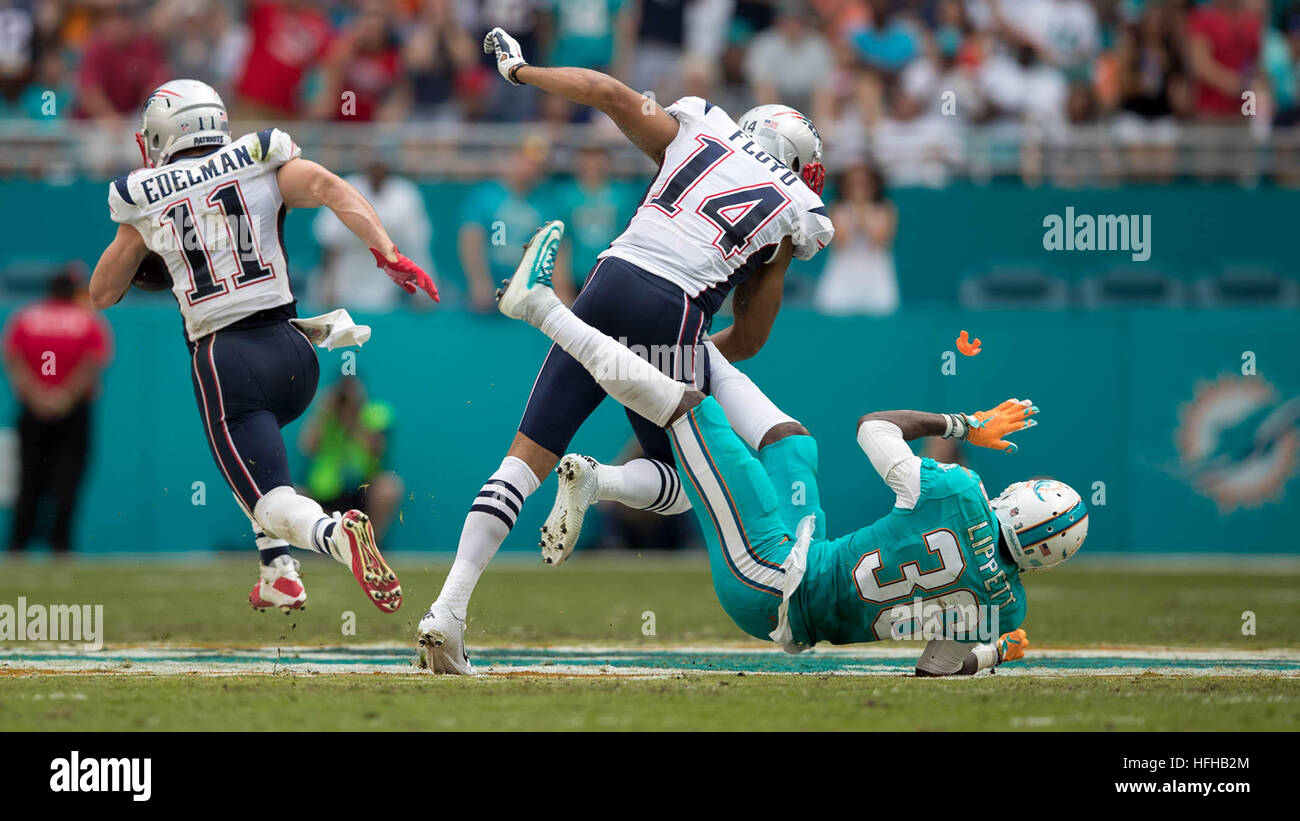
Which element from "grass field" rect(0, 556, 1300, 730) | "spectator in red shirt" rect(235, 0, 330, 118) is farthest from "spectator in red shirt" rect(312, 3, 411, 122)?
"grass field" rect(0, 556, 1300, 730)

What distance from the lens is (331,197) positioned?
248 inches

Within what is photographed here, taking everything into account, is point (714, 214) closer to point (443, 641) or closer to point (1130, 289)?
point (443, 641)

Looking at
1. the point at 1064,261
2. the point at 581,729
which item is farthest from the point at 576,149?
the point at 581,729

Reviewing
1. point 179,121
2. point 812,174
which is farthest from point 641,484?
point 179,121

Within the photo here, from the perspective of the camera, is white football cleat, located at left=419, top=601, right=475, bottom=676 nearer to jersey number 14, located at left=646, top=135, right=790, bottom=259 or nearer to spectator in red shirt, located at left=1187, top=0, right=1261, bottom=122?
jersey number 14, located at left=646, top=135, right=790, bottom=259

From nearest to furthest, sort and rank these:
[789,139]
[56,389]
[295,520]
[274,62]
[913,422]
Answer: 1. [913,422]
2. [295,520]
3. [789,139]
4. [56,389]
5. [274,62]

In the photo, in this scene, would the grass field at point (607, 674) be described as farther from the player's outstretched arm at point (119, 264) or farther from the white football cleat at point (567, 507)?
the player's outstretched arm at point (119, 264)

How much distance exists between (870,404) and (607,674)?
6288 mm

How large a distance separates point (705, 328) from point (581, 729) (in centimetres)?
218

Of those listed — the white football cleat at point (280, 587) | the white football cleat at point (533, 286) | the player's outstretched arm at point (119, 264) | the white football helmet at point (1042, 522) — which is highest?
the player's outstretched arm at point (119, 264)

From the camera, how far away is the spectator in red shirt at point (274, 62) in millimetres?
12961

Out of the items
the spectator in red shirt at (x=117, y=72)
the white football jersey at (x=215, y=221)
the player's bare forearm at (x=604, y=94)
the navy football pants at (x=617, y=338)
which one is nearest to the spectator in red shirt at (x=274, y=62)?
the spectator in red shirt at (x=117, y=72)

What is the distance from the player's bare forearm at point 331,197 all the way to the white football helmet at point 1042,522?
2.45 meters

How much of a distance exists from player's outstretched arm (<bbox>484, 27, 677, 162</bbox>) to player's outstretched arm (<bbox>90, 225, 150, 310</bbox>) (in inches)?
61.4
